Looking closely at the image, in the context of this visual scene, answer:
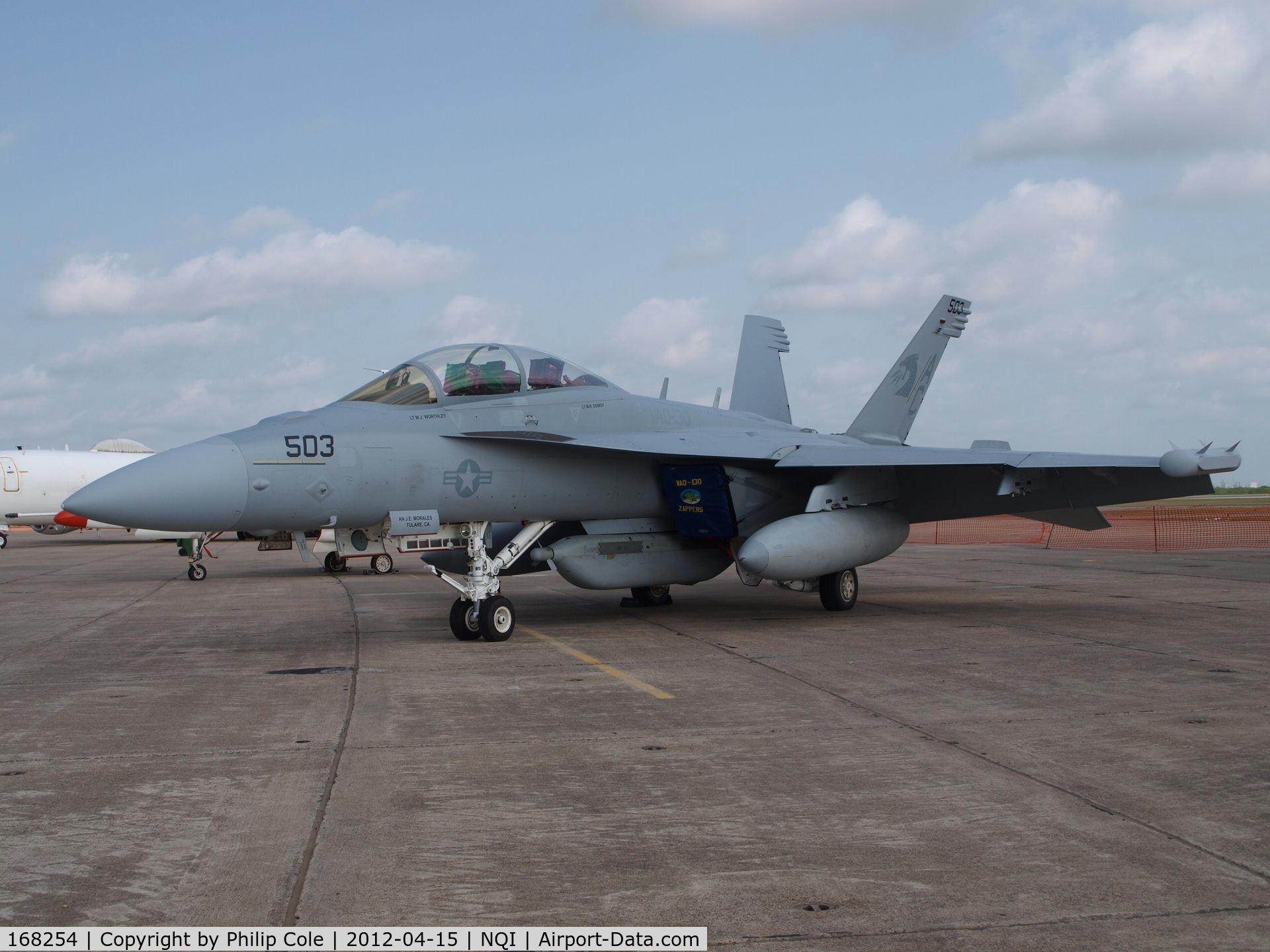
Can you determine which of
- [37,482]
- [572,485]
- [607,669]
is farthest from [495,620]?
[37,482]

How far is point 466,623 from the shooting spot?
9.80 metres

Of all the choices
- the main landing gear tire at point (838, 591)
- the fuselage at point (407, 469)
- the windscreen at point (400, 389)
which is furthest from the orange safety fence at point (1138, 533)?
the windscreen at point (400, 389)

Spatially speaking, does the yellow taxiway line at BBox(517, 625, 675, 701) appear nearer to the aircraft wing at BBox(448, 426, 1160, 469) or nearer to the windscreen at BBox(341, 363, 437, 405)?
the aircraft wing at BBox(448, 426, 1160, 469)

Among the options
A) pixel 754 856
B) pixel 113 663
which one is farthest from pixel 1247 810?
pixel 113 663

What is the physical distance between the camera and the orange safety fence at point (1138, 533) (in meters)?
27.7

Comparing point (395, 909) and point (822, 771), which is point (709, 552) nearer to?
point (822, 771)

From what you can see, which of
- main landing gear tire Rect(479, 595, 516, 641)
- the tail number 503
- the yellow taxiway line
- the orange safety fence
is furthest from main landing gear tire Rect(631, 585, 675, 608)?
the orange safety fence

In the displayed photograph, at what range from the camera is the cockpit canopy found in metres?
9.50

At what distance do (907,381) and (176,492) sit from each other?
34.6ft

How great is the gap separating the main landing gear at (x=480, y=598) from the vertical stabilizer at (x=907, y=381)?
6977mm

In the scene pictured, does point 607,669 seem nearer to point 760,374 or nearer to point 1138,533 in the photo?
point 760,374

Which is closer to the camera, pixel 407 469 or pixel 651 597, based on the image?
pixel 407 469

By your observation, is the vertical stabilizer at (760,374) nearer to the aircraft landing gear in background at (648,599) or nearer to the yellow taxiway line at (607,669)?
the aircraft landing gear in background at (648,599)

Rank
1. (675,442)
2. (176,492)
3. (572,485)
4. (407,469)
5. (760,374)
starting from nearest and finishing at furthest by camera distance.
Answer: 1. (176,492)
2. (407,469)
3. (572,485)
4. (675,442)
5. (760,374)
